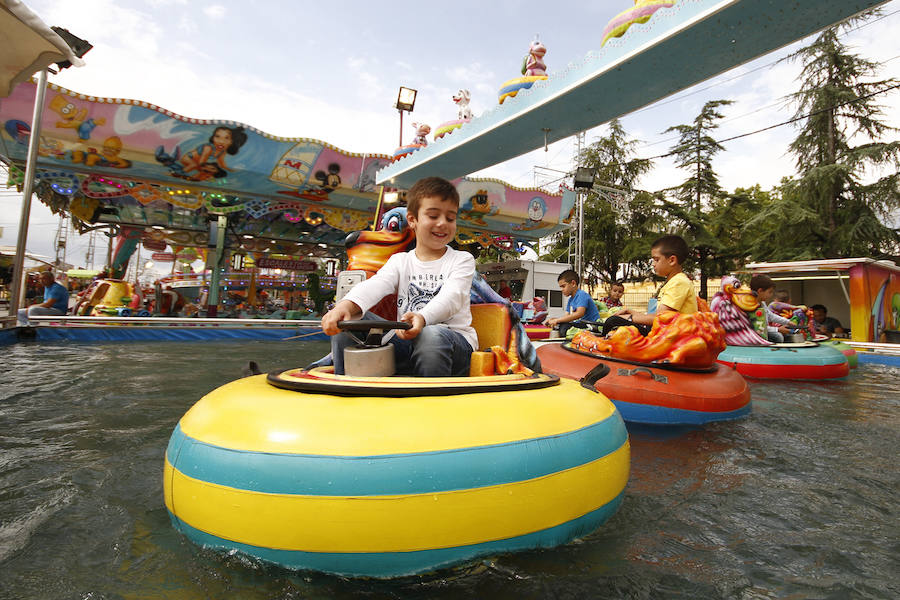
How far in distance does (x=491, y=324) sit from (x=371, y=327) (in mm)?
858

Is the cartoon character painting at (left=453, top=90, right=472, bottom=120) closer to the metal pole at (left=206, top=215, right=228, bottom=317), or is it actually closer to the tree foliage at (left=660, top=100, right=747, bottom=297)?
the metal pole at (left=206, top=215, right=228, bottom=317)

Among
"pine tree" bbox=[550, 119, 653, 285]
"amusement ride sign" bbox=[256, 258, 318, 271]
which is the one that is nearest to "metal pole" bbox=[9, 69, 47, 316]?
"amusement ride sign" bbox=[256, 258, 318, 271]

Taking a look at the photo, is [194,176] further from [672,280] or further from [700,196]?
[700,196]

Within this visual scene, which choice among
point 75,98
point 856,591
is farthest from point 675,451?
point 75,98

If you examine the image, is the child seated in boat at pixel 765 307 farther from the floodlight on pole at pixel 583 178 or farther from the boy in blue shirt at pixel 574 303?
the floodlight on pole at pixel 583 178

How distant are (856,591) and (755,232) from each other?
20.7 meters

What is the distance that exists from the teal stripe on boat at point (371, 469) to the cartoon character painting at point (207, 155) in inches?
365

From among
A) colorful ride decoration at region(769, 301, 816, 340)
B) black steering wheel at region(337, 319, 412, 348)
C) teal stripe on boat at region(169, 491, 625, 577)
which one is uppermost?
colorful ride decoration at region(769, 301, 816, 340)

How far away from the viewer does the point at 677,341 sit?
11.9ft

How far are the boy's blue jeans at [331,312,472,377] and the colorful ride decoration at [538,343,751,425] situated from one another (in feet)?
5.91

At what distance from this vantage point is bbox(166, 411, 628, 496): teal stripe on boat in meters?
1.23

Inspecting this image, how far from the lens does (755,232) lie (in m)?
18.4

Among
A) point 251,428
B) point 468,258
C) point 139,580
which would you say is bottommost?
point 139,580

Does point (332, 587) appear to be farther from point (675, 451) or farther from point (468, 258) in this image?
point (675, 451)
